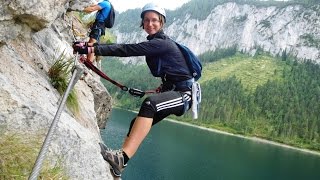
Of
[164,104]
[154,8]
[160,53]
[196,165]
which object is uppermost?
[154,8]

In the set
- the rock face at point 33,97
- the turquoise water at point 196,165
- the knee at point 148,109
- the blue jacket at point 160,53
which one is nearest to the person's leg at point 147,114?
the knee at point 148,109

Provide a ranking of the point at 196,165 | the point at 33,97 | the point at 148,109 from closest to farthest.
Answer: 1. the point at 33,97
2. the point at 148,109
3. the point at 196,165

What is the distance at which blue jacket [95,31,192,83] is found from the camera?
594 centimetres

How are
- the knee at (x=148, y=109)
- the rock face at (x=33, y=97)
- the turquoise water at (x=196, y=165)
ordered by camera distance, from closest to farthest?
the rock face at (x=33, y=97) → the knee at (x=148, y=109) → the turquoise water at (x=196, y=165)

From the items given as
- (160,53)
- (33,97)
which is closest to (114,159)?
(33,97)

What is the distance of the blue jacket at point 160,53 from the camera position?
234 inches

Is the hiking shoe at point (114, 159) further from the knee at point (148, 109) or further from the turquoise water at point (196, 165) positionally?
→ the turquoise water at point (196, 165)

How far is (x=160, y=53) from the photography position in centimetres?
625

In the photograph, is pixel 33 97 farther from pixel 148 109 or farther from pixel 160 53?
pixel 160 53

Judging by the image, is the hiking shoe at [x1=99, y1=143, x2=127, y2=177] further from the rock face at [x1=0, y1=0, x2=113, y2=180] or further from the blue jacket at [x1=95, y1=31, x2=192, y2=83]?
the blue jacket at [x1=95, y1=31, x2=192, y2=83]

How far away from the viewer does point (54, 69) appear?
22.1 ft

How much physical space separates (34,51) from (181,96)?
2.89m

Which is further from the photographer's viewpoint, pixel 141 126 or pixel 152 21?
pixel 152 21

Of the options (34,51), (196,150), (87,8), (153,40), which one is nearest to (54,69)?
(34,51)
